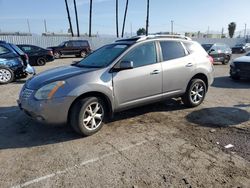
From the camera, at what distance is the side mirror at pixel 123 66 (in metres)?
4.73

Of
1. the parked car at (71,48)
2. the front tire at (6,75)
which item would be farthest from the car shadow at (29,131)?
the parked car at (71,48)

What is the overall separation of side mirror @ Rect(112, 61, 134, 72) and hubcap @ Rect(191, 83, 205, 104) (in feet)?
7.16

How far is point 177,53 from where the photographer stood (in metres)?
5.84

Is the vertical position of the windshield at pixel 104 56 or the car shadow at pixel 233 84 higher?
the windshield at pixel 104 56

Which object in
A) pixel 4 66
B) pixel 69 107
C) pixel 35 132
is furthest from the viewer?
pixel 4 66

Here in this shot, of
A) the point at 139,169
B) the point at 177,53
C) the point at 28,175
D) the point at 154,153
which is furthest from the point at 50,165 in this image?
the point at 177,53

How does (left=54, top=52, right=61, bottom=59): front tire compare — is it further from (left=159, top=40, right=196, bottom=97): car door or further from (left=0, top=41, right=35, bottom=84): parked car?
(left=159, top=40, right=196, bottom=97): car door

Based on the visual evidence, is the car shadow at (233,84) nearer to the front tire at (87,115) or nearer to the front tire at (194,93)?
the front tire at (194,93)

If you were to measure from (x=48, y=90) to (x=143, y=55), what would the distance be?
2086 mm

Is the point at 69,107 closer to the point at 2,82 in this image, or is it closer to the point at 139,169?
the point at 139,169

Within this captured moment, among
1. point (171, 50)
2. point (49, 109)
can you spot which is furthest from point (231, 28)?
point (49, 109)

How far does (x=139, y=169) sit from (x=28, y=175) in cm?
149

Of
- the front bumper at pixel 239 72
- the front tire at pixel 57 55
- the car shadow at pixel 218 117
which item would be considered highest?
the front tire at pixel 57 55

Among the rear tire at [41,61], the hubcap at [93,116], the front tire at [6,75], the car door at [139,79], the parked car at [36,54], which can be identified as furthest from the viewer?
the rear tire at [41,61]
